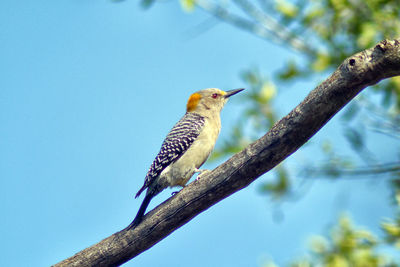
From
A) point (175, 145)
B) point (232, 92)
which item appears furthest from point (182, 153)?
point (232, 92)

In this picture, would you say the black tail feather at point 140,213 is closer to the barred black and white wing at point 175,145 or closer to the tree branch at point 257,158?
the tree branch at point 257,158

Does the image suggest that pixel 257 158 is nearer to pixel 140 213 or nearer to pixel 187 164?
pixel 140 213

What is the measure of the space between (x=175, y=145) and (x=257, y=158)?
2344 mm

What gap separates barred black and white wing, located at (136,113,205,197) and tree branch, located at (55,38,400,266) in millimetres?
1057

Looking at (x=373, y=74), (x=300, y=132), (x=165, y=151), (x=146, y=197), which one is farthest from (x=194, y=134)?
(x=373, y=74)

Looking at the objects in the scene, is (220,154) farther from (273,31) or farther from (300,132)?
(300,132)

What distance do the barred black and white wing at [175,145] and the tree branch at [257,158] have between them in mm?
1057

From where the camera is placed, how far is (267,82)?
7.45m

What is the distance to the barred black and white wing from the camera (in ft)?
21.0

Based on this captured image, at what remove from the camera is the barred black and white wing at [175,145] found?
6.41 m

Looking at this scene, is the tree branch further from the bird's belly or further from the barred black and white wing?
the bird's belly

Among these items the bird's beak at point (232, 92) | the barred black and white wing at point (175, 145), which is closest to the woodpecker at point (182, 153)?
the barred black and white wing at point (175, 145)

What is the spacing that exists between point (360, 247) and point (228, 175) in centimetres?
268

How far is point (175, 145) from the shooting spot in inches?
264
